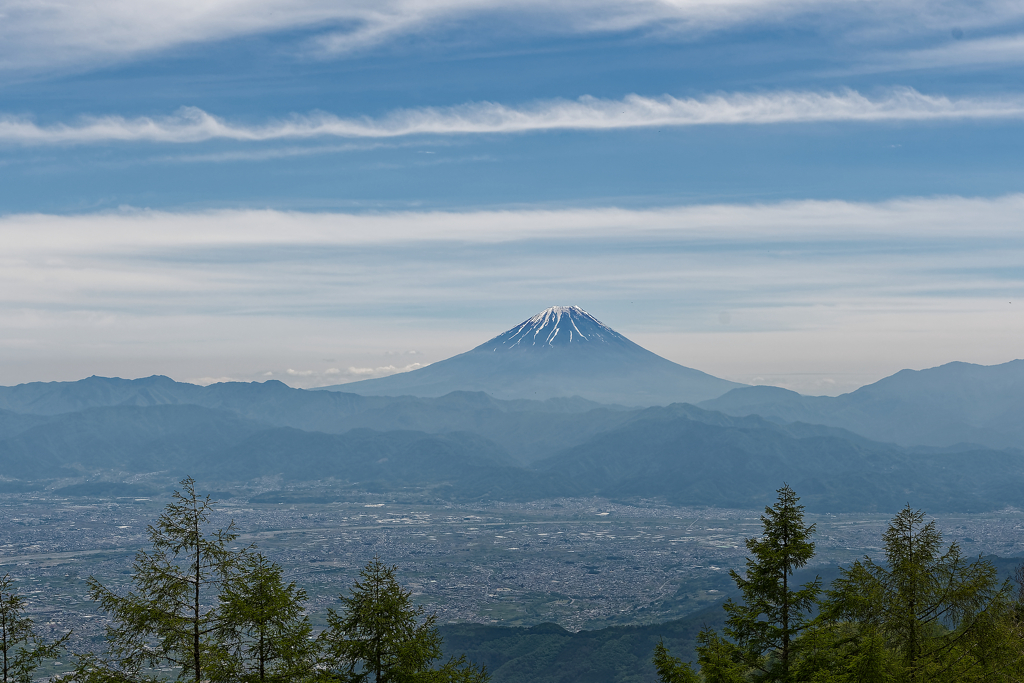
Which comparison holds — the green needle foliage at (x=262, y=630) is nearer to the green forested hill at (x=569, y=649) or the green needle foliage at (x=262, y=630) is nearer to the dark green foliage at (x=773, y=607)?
the dark green foliage at (x=773, y=607)

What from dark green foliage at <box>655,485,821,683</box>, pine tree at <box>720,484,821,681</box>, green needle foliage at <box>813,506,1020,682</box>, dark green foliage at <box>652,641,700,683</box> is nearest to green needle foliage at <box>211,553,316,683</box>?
dark green foliage at <box>652,641,700,683</box>

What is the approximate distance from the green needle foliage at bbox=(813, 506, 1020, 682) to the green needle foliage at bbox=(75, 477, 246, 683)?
15.7 meters

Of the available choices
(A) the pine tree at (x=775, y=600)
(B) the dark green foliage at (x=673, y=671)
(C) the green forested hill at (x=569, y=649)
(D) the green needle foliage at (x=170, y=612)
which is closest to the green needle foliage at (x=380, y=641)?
(D) the green needle foliage at (x=170, y=612)

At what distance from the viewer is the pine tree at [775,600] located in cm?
2234

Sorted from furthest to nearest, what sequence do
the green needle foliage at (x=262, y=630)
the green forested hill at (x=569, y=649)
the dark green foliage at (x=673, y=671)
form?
the green forested hill at (x=569, y=649)
the dark green foliage at (x=673, y=671)
the green needle foliage at (x=262, y=630)

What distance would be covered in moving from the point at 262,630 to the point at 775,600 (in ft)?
43.7

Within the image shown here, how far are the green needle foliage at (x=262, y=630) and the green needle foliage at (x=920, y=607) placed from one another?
13.8m

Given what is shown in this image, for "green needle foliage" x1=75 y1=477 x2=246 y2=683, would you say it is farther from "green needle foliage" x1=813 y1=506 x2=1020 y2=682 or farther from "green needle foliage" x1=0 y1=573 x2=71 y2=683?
"green needle foliage" x1=813 y1=506 x2=1020 y2=682

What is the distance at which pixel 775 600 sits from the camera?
22531 millimetres

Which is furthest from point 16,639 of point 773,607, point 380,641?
point 773,607

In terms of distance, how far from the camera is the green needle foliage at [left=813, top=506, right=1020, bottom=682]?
2336 cm

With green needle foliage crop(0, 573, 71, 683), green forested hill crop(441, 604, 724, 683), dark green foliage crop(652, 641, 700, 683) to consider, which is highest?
green needle foliage crop(0, 573, 71, 683)

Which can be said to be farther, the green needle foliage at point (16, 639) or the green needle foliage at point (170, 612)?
the green needle foliage at point (16, 639)

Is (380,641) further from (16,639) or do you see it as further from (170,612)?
(16,639)
